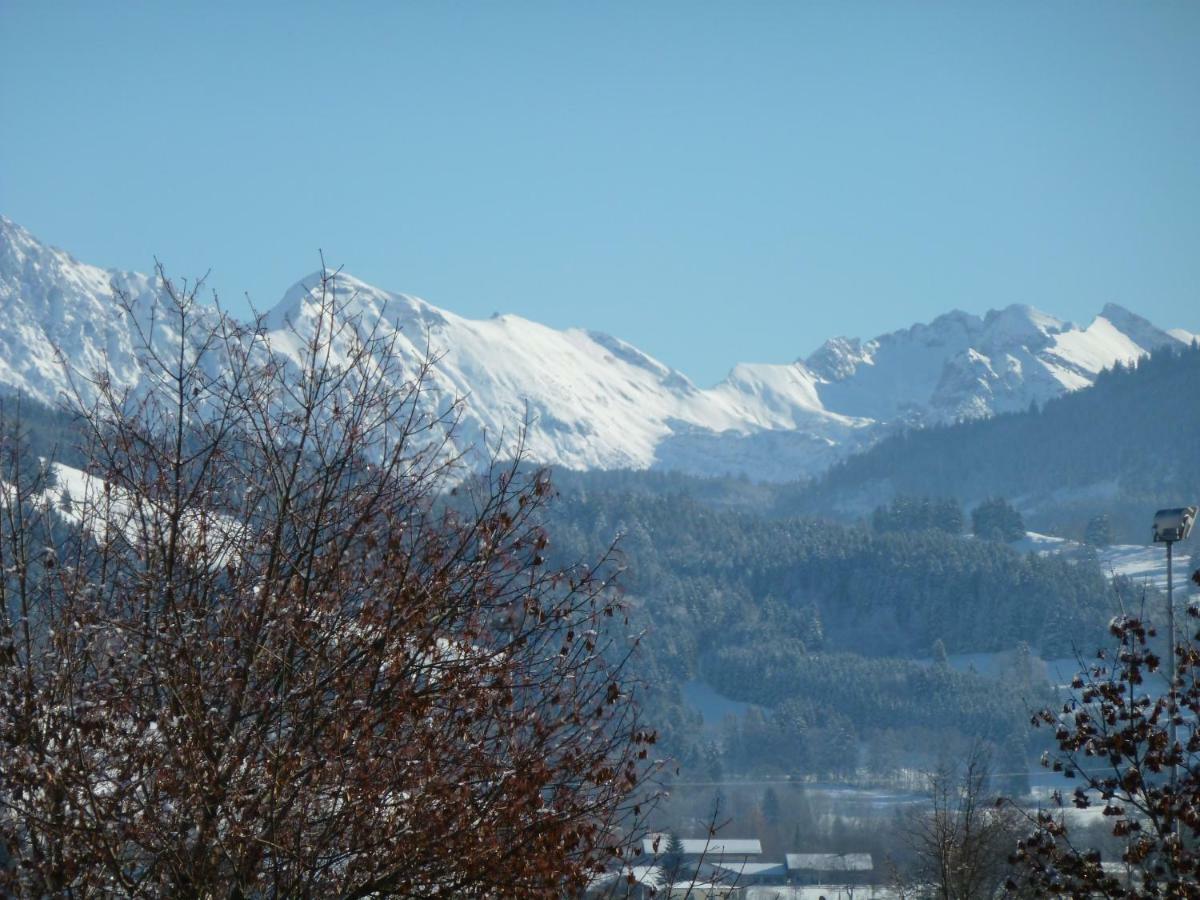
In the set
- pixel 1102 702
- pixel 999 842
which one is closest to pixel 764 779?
pixel 999 842

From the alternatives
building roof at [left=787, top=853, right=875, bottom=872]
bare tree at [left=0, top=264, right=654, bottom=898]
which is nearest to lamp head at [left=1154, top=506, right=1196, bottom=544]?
bare tree at [left=0, top=264, right=654, bottom=898]

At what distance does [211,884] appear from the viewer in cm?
979

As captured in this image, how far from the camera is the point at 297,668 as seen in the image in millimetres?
10469

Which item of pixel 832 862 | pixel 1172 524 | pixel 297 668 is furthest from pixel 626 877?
pixel 832 862

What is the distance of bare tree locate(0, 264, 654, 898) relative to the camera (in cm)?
977

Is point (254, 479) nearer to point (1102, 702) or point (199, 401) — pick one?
point (199, 401)

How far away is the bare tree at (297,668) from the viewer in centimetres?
977

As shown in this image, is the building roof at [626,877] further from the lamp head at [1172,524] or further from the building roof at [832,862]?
the building roof at [832,862]

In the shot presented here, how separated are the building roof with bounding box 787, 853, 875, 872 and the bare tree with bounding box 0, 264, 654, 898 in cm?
10775

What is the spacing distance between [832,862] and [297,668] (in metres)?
114

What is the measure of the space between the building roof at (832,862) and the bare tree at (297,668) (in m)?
108

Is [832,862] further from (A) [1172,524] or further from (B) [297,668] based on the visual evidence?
(B) [297,668]

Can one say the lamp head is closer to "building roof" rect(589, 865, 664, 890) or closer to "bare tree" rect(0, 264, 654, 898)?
"building roof" rect(589, 865, 664, 890)

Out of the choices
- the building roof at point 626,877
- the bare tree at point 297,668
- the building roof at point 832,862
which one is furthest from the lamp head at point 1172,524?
the building roof at point 832,862
